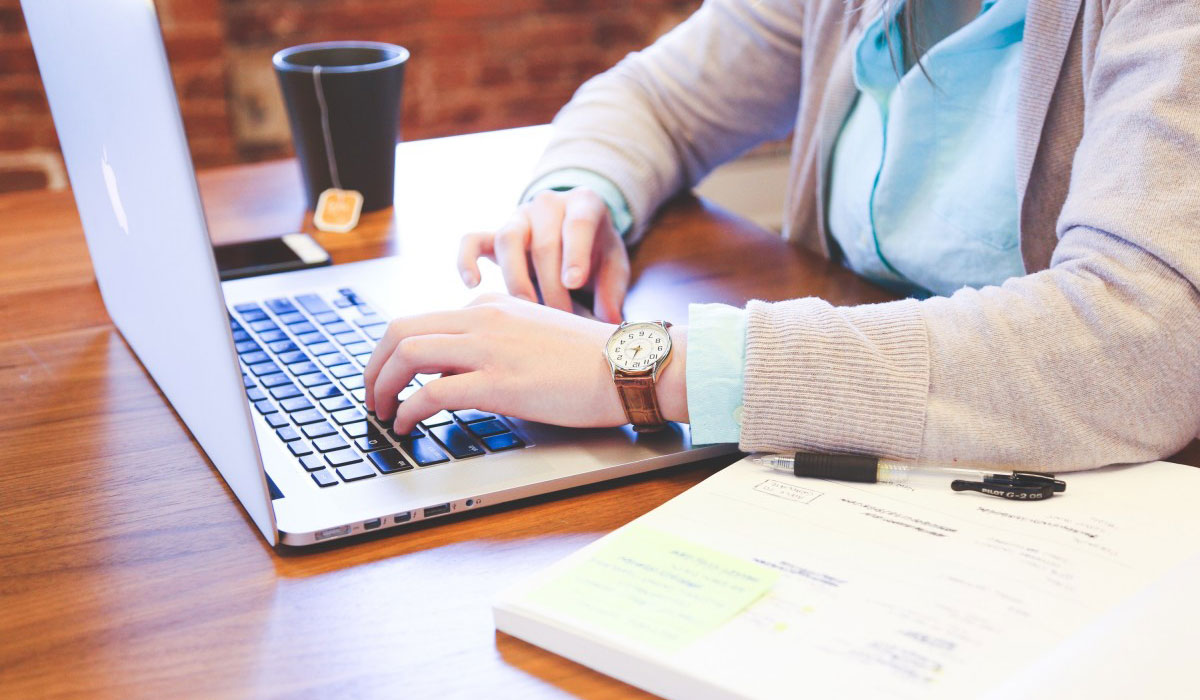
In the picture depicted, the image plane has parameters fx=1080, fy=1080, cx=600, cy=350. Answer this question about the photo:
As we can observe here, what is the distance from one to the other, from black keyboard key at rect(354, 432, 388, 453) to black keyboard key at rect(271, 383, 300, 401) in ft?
0.29

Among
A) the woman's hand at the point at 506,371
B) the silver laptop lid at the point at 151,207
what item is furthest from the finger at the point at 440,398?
the silver laptop lid at the point at 151,207

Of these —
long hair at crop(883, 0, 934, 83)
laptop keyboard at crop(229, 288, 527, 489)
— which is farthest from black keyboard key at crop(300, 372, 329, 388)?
long hair at crop(883, 0, 934, 83)

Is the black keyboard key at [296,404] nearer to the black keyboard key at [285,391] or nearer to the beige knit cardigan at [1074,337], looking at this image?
the black keyboard key at [285,391]

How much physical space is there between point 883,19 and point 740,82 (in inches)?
10.8

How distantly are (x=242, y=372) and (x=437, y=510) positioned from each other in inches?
6.5

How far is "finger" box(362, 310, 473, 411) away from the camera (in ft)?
2.26

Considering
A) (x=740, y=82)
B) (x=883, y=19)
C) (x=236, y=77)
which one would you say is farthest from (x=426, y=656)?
(x=236, y=77)

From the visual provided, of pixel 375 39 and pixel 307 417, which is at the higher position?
pixel 375 39

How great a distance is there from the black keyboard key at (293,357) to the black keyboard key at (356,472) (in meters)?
0.18

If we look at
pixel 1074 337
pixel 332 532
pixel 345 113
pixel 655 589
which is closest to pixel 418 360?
→ pixel 332 532

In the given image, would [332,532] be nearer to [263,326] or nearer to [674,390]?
[674,390]

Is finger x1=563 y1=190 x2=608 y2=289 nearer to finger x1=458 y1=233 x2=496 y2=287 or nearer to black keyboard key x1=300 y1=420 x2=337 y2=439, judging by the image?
finger x1=458 y1=233 x2=496 y2=287

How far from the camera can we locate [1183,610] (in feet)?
1.55

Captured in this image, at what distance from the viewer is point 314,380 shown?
0.75 metres
